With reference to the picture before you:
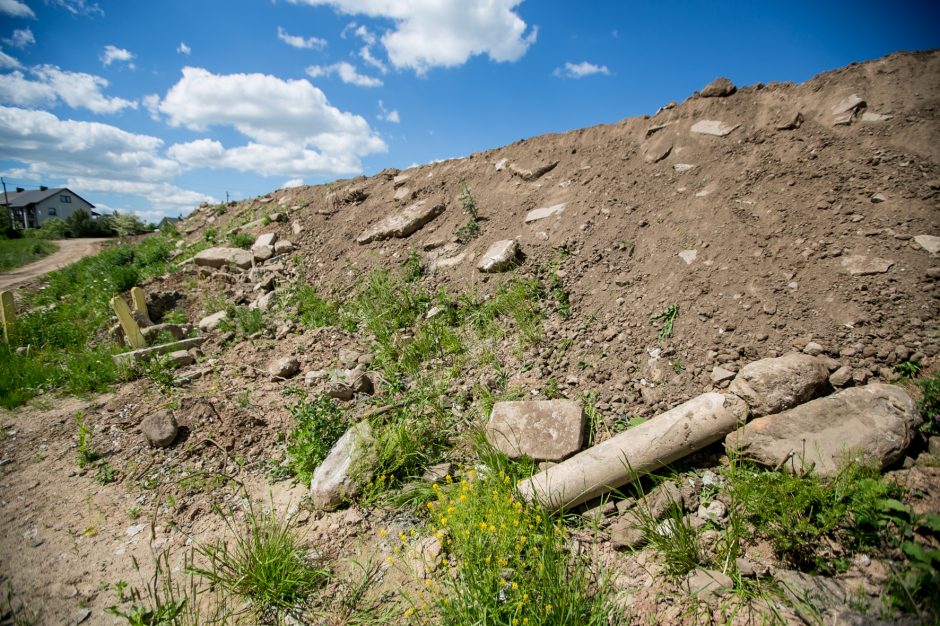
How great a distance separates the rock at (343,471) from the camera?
3.29 meters

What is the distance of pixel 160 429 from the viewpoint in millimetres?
4172

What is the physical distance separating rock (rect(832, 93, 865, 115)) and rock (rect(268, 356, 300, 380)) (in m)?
7.62

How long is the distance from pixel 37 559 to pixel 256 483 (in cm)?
149

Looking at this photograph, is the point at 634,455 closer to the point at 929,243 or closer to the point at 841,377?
the point at 841,377

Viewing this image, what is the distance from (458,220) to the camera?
7414 millimetres

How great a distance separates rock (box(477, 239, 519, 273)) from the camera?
5.76 m

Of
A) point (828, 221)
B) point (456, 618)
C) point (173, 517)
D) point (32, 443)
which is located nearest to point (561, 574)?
point (456, 618)

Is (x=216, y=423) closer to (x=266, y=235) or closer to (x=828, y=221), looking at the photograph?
(x=266, y=235)

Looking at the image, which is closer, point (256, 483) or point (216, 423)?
point (256, 483)

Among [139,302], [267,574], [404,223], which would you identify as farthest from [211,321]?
[267,574]

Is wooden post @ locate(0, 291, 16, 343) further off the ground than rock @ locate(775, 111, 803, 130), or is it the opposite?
rock @ locate(775, 111, 803, 130)

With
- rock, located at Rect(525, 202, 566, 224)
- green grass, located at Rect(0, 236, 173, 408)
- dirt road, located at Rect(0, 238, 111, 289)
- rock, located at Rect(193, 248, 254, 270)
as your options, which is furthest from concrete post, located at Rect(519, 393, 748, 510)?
dirt road, located at Rect(0, 238, 111, 289)

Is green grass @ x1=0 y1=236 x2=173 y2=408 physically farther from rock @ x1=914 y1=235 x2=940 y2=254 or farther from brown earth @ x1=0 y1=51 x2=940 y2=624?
rock @ x1=914 y1=235 x2=940 y2=254

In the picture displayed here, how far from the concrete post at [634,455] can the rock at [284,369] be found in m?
3.48
